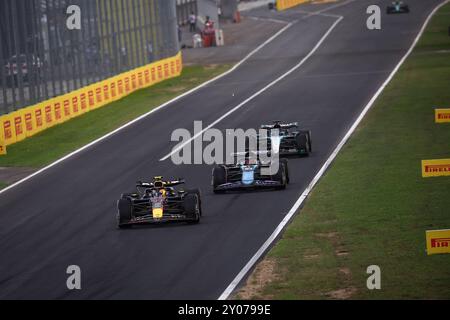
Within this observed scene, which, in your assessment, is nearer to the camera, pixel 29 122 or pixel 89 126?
pixel 29 122

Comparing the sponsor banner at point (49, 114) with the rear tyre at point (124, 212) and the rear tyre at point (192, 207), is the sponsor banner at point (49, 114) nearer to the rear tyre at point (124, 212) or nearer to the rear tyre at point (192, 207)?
the rear tyre at point (124, 212)

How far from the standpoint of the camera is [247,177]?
2805 centimetres

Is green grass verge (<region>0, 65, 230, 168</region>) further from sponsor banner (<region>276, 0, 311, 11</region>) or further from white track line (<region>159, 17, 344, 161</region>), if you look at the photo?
sponsor banner (<region>276, 0, 311, 11</region>)

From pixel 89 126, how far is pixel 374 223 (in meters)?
24.6

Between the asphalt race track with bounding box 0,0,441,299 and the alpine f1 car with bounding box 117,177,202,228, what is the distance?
0.24 meters

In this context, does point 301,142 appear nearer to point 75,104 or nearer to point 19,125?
point 19,125

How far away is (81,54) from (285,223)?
30590mm

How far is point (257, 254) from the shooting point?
21.3m

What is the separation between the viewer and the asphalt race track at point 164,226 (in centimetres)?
2023

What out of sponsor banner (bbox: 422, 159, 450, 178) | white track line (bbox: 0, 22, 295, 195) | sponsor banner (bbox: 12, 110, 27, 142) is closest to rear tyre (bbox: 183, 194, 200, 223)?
sponsor banner (bbox: 422, 159, 450, 178)

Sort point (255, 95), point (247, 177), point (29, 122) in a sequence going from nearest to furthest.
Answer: point (247, 177), point (29, 122), point (255, 95)

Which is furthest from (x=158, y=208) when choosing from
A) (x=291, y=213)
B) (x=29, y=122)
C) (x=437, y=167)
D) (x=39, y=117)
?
(x=39, y=117)
